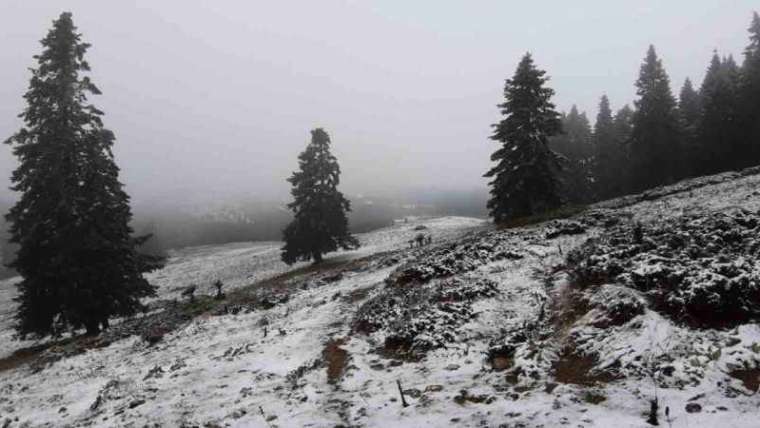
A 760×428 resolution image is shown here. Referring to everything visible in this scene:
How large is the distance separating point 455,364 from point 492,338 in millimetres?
1324

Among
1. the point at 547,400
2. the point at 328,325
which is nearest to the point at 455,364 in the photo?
the point at 547,400

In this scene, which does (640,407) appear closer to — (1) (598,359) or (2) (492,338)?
(1) (598,359)

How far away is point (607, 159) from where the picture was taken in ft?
190

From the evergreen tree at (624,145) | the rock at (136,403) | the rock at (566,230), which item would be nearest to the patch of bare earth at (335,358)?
the rock at (136,403)

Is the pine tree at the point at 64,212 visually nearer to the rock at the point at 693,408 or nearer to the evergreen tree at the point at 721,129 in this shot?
the rock at the point at 693,408

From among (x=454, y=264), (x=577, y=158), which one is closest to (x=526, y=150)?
(x=454, y=264)

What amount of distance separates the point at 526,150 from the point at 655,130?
24.6 metres

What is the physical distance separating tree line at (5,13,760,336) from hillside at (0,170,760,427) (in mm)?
4538

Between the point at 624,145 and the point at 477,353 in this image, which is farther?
the point at 624,145

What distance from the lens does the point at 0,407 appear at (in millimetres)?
12523

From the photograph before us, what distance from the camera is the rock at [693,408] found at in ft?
21.7

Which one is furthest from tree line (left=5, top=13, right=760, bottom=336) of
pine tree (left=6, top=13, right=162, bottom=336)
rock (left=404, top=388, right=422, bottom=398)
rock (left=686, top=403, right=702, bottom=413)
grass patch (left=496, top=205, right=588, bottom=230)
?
rock (left=686, top=403, right=702, bottom=413)

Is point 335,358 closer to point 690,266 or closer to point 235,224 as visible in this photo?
point 690,266

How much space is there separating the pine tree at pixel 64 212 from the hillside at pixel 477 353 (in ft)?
13.6
